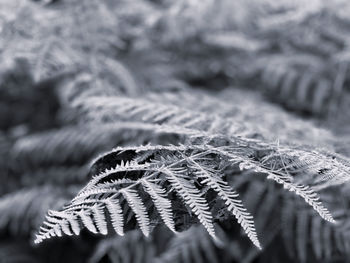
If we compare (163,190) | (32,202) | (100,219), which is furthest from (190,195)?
(32,202)

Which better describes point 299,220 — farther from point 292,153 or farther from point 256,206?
point 292,153

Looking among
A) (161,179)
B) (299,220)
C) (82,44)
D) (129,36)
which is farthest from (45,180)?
(161,179)

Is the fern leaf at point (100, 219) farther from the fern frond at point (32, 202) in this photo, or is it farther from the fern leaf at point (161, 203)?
the fern frond at point (32, 202)

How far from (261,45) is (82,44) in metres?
0.87

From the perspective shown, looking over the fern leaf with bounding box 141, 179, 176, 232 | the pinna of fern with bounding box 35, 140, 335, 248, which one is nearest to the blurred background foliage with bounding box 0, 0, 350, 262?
the pinna of fern with bounding box 35, 140, 335, 248

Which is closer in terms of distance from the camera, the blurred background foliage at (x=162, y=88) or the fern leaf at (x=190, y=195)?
the fern leaf at (x=190, y=195)

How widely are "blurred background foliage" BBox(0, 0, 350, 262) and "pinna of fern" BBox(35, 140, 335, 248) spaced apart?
1.15 ft

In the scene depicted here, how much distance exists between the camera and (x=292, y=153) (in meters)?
0.77

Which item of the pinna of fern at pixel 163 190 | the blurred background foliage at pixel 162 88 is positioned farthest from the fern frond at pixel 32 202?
the pinna of fern at pixel 163 190

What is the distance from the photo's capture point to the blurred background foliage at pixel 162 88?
1466mm

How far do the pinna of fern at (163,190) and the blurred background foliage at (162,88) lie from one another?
350mm

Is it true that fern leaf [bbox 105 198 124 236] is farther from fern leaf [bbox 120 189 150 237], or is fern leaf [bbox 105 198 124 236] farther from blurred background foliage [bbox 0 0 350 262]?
blurred background foliage [bbox 0 0 350 262]

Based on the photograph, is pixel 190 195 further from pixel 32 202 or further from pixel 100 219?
pixel 32 202

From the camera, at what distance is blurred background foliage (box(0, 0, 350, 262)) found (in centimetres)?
147
